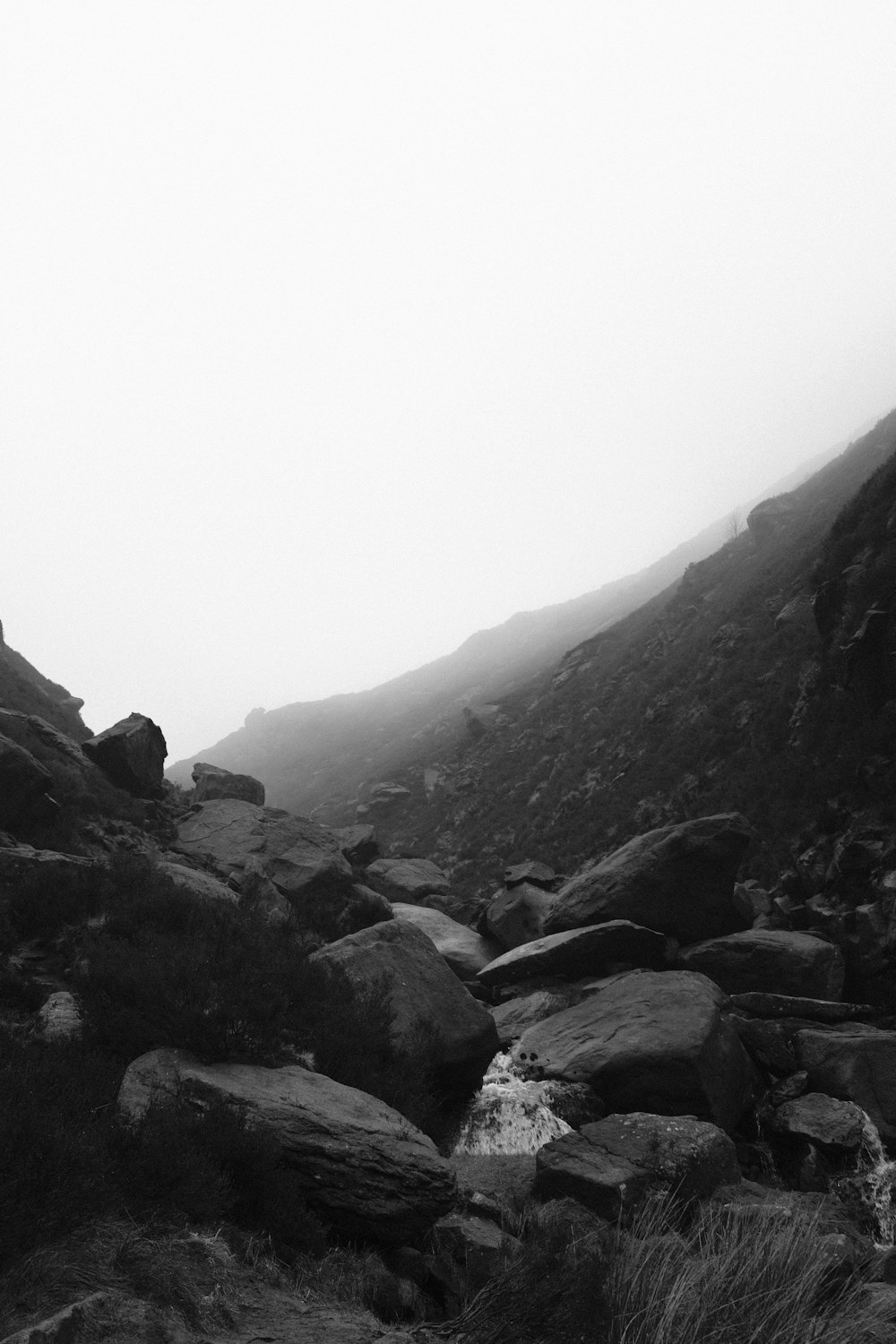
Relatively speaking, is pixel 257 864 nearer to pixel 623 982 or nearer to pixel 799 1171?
pixel 623 982

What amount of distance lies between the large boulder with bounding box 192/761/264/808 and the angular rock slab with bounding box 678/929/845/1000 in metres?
18.0

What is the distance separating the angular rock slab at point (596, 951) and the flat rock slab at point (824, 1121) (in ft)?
18.6

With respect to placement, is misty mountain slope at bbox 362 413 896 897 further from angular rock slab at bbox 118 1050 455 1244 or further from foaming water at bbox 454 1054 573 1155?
angular rock slab at bbox 118 1050 455 1244

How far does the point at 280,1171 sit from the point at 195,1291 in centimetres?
178

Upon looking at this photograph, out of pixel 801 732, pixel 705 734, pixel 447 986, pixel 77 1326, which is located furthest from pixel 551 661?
pixel 77 1326

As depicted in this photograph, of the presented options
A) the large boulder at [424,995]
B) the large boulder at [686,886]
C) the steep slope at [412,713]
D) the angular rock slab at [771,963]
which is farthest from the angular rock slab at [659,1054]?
the steep slope at [412,713]

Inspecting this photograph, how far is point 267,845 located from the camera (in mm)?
22078

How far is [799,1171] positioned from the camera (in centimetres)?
1041

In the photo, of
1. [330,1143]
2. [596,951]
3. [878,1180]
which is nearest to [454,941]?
[596,951]

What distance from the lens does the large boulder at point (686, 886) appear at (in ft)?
58.7

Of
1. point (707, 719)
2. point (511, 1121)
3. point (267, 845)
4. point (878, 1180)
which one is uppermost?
point (267, 845)

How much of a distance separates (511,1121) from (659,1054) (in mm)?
2851

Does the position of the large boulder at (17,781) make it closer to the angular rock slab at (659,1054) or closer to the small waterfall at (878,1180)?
the angular rock slab at (659,1054)

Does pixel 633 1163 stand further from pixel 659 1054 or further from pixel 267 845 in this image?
pixel 267 845
